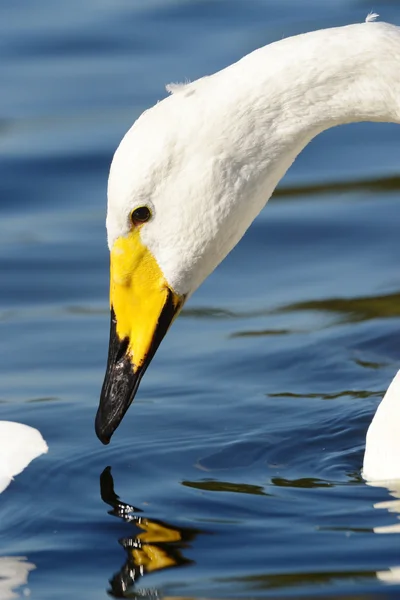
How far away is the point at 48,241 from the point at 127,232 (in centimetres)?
298

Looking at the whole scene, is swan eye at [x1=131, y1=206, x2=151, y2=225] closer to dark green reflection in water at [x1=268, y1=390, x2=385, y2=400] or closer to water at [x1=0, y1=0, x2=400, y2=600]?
water at [x1=0, y1=0, x2=400, y2=600]

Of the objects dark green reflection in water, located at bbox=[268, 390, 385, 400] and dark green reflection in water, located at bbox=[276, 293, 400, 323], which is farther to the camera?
dark green reflection in water, located at bbox=[276, 293, 400, 323]

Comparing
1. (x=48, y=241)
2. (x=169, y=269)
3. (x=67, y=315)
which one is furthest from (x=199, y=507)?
(x=48, y=241)

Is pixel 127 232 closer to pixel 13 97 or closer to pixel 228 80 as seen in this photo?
pixel 228 80

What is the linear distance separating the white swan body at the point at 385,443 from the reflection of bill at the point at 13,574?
128cm

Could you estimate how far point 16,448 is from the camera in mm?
6258

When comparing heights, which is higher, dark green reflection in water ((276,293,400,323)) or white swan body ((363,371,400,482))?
dark green reflection in water ((276,293,400,323))

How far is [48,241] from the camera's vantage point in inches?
336

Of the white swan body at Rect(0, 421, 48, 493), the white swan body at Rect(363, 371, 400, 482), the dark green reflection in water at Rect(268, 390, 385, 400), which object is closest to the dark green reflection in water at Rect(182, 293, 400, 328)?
the dark green reflection in water at Rect(268, 390, 385, 400)

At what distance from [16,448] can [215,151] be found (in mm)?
1467

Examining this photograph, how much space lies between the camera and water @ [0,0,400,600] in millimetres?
5164

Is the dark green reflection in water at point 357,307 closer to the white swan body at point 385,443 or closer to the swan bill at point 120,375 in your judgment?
the white swan body at point 385,443

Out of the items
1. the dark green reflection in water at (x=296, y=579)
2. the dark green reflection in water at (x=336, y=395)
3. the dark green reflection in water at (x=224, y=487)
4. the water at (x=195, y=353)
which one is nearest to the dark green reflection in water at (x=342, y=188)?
the water at (x=195, y=353)

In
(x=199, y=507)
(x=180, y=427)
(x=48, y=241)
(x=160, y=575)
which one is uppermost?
(x=48, y=241)
